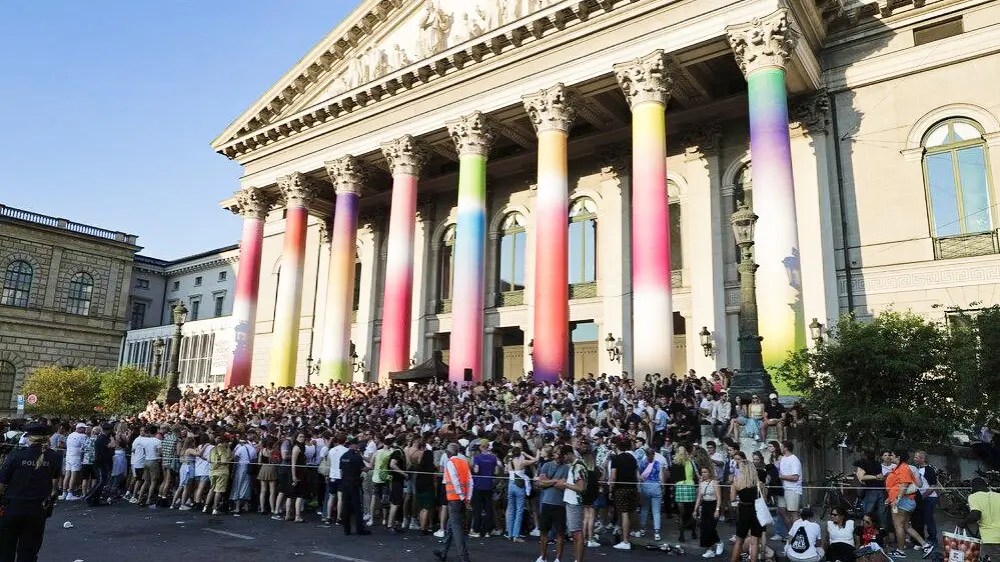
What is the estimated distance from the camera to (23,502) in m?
7.16

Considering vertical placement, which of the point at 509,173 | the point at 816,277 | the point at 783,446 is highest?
the point at 509,173

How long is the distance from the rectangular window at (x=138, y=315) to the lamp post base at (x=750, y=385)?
55.3 meters

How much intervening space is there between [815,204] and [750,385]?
1112cm

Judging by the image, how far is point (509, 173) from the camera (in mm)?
32125

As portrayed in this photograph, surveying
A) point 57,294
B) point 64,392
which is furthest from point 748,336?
point 57,294

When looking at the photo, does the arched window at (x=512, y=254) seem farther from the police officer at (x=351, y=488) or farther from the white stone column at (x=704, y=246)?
the police officer at (x=351, y=488)

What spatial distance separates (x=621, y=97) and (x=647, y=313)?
9.93 metres

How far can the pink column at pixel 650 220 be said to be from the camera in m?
20.3

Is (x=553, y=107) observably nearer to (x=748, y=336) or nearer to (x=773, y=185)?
(x=773, y=185)

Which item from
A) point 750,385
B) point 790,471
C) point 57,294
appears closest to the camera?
point 790,471

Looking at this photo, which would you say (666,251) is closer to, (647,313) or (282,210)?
(647,313)

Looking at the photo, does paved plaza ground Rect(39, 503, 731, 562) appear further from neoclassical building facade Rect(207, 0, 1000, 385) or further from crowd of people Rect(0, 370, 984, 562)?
neoclassical building facade Rect(207, 0, 1000, 385)

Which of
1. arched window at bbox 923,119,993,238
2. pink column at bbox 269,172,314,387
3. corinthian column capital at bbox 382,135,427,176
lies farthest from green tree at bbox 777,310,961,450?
pink column at bbox 269,172,314,387

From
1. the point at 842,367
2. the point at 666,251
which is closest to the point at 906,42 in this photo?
the point at 666,251
